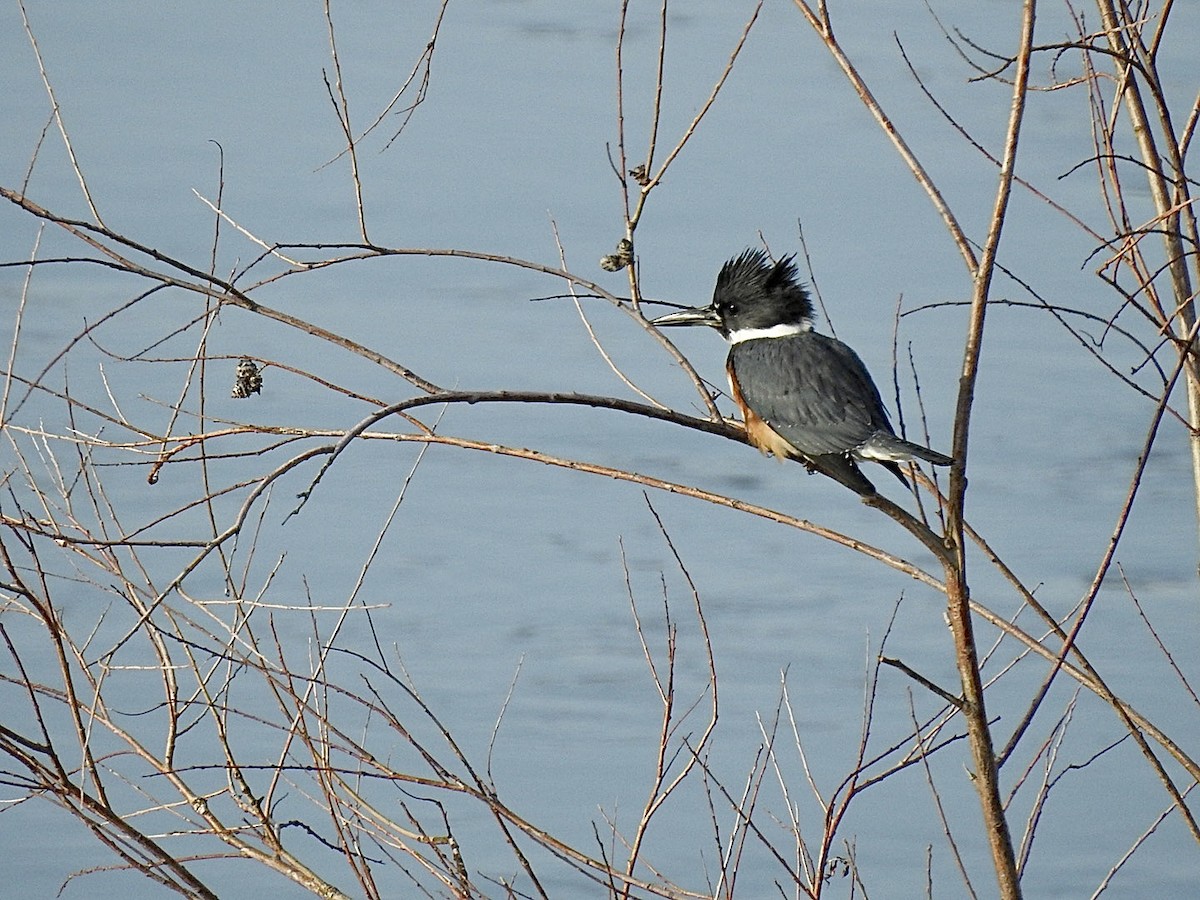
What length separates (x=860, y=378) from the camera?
267 centimetres

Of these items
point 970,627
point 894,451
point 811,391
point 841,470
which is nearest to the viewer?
point 970,627

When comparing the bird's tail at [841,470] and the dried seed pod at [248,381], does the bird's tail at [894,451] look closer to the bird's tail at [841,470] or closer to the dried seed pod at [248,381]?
the bird's tail at [841,470]

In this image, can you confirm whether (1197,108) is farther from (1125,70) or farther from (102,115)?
(102,115)

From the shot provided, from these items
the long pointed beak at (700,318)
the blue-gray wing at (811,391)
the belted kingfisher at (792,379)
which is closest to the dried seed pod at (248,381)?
the belted kingfisher at (792,379)

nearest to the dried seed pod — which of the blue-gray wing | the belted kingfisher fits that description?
the belted kingfisher

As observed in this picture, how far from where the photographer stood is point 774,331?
113 inches

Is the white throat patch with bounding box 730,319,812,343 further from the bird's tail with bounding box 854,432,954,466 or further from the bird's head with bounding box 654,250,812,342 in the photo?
the bird's tail with bounding box 854,432,954,466

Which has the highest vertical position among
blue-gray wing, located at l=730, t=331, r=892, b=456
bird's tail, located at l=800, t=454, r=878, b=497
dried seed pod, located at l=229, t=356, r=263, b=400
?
blue-gray wing, located at l=730, t=331, r=892, b=456

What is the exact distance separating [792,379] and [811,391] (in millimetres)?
46

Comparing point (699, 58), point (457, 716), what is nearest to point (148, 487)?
point (457, 716)

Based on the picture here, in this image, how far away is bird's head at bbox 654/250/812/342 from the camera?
2865 mm

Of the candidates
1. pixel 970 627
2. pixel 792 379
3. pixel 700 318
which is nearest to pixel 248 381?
pixel 970 627

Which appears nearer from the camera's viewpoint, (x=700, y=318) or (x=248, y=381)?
(x=248, y=381)

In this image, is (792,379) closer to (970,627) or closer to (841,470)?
(841,470)
